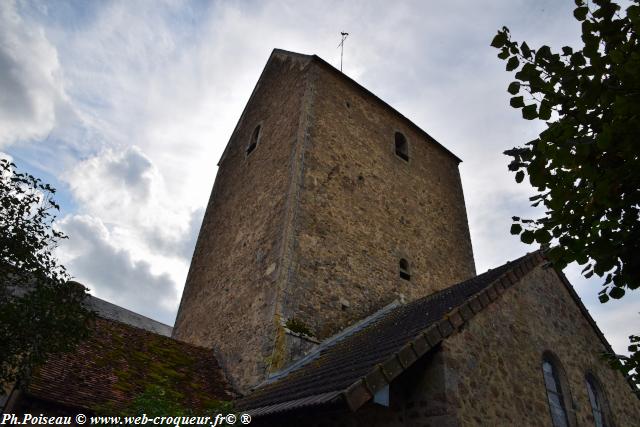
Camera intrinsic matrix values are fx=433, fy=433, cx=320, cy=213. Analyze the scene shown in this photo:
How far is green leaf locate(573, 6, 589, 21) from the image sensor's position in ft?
12.5

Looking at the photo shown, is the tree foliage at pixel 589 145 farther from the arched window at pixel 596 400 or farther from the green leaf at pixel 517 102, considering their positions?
the arched window at pixel 596 400

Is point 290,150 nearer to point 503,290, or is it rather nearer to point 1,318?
point 503,290

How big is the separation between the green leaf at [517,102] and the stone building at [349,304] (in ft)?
7.39

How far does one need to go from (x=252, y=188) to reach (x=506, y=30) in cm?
930

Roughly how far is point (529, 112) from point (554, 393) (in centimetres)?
490

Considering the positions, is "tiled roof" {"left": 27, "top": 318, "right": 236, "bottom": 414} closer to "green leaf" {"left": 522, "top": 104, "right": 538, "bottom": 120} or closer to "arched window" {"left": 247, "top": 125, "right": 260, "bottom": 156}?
"green leaf" {"left": 522, "top": 104, "right": 538, "bottom": 120}

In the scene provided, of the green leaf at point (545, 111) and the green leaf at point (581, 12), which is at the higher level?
the green leaf at point (581, 12)

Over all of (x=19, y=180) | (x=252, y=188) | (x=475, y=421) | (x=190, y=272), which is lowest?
(x=475, y=421)

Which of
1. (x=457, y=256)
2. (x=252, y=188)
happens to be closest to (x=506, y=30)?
(x=252, y=188)

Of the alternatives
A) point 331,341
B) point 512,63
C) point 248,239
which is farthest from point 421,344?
point 248,239

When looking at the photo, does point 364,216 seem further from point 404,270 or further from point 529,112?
point 529,112

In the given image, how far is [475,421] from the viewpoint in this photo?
5055mm

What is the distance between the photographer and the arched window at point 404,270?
11.6m

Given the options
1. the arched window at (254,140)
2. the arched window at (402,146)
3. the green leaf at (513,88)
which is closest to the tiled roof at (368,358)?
the green leaf at (513,88)
